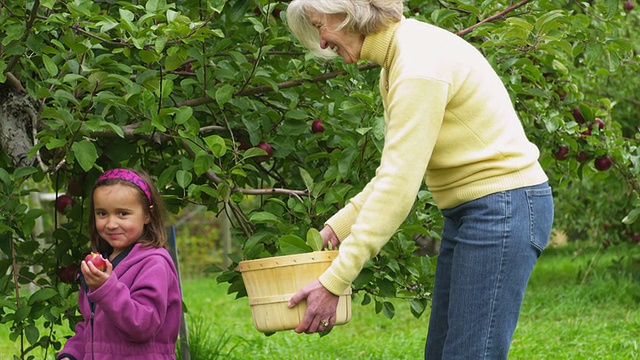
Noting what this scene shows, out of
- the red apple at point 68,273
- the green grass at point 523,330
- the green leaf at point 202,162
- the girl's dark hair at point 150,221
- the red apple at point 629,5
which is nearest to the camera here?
the girl's dark hair at point 150,221

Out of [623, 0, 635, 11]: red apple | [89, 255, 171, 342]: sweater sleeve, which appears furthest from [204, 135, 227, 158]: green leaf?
[623, 0, 635, 11]: red apple

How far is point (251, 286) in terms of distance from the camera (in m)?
2.28

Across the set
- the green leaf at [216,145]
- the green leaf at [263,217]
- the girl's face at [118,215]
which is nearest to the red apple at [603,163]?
the green leaf at [263,217]

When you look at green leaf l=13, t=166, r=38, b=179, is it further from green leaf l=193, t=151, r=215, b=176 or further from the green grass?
the green grass

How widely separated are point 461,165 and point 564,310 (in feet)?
16.3

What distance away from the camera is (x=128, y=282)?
2.38m

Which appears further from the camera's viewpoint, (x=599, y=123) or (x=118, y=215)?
(x=599, y=123)

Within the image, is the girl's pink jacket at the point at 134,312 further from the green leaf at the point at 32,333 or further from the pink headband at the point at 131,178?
the green leaf at the point at 32,333

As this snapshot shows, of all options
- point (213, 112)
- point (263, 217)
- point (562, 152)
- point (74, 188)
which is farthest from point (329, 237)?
point (562, 152)

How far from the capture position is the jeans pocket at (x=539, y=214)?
204cm

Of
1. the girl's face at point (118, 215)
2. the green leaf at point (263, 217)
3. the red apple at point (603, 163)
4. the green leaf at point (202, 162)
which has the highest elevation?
the green leaf at point (202, 162)

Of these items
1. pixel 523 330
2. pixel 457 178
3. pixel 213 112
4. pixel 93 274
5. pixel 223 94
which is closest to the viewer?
pixel 457 178

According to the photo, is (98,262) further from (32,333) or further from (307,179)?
(32,333)

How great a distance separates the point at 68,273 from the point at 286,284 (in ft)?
4.74
